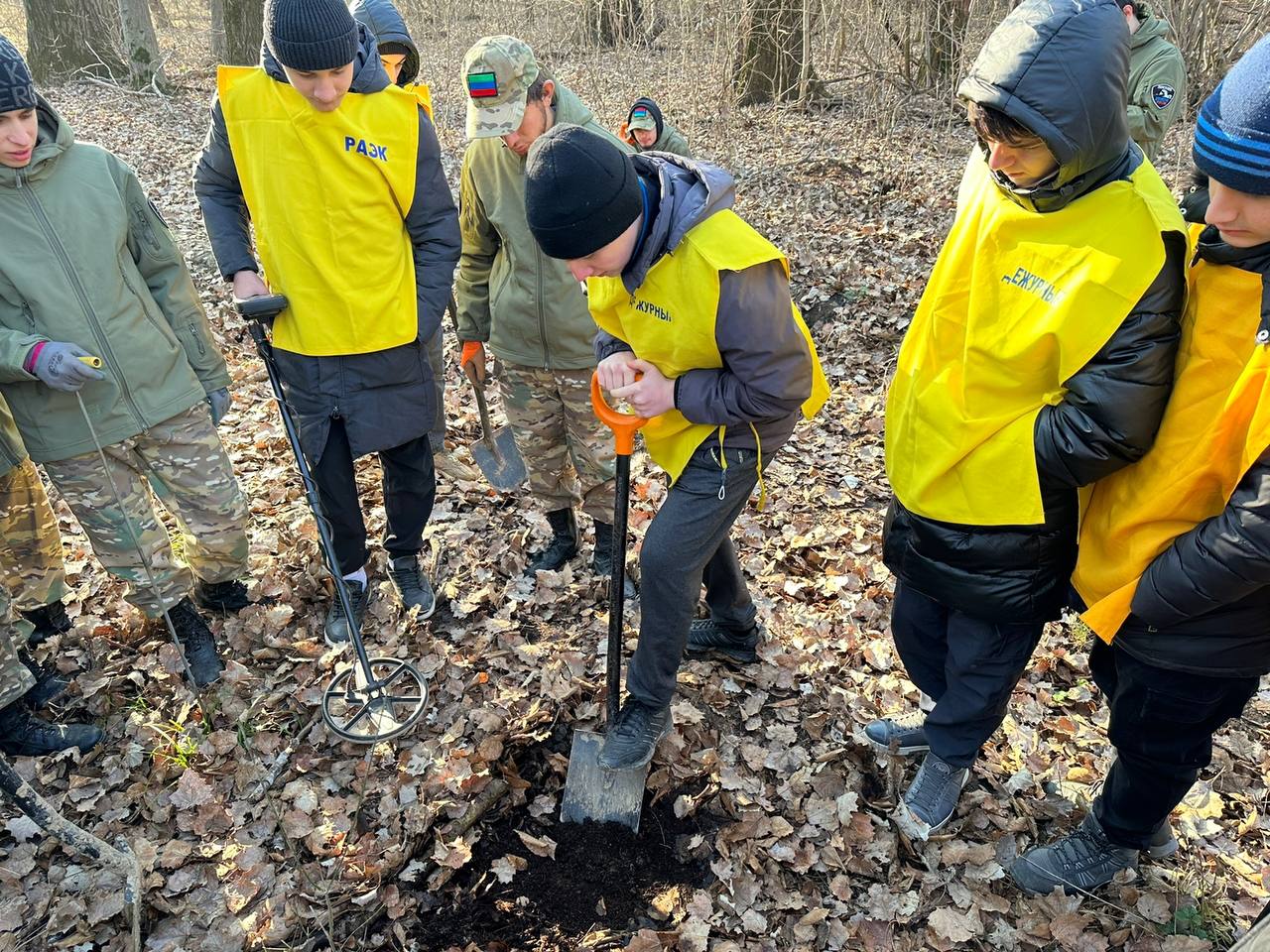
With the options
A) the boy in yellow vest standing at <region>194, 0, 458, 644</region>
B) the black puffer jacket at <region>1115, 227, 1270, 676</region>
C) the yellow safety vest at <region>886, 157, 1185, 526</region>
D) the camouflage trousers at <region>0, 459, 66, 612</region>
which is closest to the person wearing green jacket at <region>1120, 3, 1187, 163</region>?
the yellow safety vest at <region>886, 157, 1185, 526</region>

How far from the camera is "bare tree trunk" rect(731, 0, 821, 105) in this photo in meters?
11.3

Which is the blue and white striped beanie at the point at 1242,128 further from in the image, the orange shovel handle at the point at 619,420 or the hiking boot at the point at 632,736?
the hiking boot at the point at 632,736

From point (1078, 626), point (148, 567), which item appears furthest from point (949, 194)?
point (148, 567)

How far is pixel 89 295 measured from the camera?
3.12 metres

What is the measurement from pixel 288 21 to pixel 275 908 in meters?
3.16

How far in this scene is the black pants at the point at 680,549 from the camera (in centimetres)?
280

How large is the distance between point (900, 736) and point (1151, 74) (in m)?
5.14

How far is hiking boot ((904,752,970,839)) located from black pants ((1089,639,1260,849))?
0.49 m

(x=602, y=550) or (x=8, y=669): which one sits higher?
(x=8, y=669)

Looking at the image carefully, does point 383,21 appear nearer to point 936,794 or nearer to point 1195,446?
point 1195,446

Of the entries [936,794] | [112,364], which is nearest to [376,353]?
[112,364]

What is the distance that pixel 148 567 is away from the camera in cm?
351

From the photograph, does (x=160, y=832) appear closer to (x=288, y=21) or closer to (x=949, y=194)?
(x=288, y=21)

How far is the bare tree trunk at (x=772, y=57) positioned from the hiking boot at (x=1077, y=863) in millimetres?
11176
